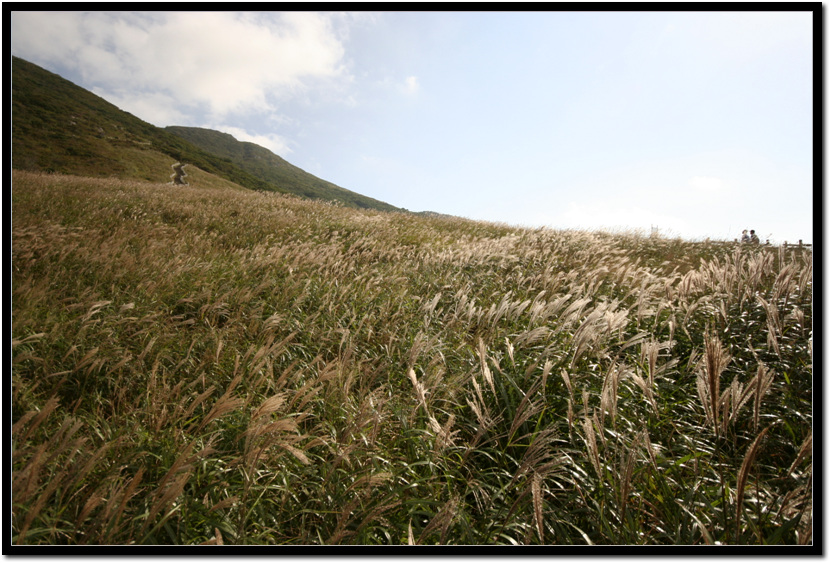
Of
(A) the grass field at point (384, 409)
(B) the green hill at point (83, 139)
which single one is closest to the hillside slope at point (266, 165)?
(B) the green hill at point (83, 139)

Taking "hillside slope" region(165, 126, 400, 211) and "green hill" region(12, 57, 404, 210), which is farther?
"hillside slope" region(165, 126, 400, 211)

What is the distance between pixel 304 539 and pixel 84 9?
3929 millimetres

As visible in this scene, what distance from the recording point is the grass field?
1.53 metres

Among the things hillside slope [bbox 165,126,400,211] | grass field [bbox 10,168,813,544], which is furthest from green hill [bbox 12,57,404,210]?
hillside slope [bbox 165,126,400,211]

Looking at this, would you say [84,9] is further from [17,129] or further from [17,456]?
[17,129]

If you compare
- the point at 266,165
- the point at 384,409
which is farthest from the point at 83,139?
the point at 266,165

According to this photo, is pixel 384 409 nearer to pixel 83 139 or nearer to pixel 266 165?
pixel 83 139

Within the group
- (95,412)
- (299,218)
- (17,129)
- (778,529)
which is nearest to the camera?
(778,529)

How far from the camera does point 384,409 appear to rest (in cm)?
234

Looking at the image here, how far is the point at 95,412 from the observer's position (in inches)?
85.1

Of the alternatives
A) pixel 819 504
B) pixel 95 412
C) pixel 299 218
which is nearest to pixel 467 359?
pixel 819 504

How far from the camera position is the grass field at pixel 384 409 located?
1526mm

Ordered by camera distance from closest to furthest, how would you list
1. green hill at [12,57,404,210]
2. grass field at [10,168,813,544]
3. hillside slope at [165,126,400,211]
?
1. grass field at [10,168,813,544]
2. green hill at [12,57,404,210]
3. hillside slope at [165,126,400,211]

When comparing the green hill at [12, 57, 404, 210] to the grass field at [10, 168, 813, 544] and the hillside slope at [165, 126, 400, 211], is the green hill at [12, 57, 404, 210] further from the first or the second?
the hillside slope at [165, 126, 400, 211]
